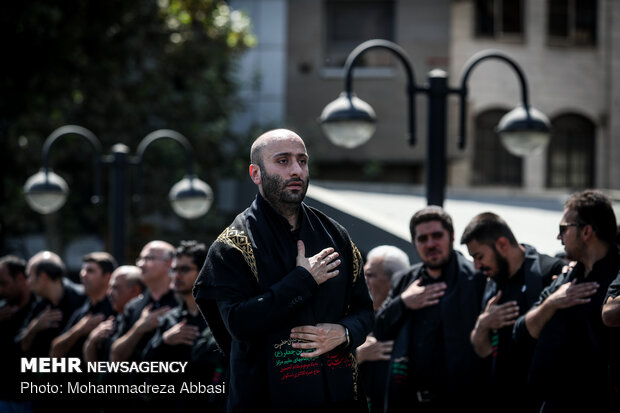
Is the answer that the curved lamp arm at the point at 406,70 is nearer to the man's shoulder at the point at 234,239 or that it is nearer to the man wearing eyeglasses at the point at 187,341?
the man wearing eyeglasses at the point at 187,341

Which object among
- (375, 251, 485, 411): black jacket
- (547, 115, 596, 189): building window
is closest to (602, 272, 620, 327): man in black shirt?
(375, 251, 485, 411): black jacket

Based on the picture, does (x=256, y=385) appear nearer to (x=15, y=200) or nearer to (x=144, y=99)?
(x=15, y=200)

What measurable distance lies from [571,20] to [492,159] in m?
4.56

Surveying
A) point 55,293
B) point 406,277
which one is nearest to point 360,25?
point 55,293

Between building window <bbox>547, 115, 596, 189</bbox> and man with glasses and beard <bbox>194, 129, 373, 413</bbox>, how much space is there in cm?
2183

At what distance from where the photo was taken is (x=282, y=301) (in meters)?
3.61

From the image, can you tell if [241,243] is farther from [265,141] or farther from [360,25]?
[360,25]

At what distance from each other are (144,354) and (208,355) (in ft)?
2.61

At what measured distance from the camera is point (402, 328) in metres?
5.77

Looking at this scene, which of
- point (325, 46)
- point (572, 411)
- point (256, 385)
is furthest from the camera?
point (325, 46)

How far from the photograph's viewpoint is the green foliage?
16812 mm

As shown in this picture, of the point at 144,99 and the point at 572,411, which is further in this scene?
the point at 144,99

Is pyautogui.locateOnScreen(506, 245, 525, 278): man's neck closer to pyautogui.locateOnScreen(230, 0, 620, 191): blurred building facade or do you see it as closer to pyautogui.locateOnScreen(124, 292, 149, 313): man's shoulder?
pyautogui.locateOnScreen(124, 292, 149, 313): man's shoulder

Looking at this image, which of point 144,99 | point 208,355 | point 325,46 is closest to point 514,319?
point 208,355
